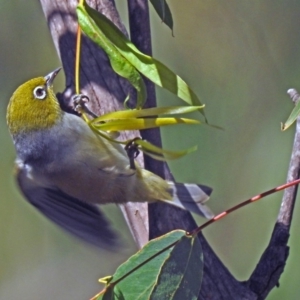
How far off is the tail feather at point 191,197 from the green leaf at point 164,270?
0.38m

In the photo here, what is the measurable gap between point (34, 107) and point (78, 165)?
0.14 metres

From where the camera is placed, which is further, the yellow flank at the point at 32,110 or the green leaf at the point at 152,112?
the yellow flank at the point at 32,110

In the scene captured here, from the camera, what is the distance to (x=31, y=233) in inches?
110

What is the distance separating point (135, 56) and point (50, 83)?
505mm

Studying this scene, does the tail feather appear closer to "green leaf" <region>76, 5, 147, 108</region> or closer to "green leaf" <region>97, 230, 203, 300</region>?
"green leaf" <region>97, 230, 203, 300</region>

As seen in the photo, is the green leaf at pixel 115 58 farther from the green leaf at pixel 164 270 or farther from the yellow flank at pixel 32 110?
the yellow flank at pixel 32 110

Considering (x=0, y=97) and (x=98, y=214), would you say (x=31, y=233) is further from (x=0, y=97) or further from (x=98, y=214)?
(x=98, y=214)

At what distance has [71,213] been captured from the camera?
1.45 meters

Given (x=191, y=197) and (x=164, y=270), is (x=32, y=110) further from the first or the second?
(x=164, y=270)

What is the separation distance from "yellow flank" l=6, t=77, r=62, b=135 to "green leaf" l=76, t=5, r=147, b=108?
47 cm

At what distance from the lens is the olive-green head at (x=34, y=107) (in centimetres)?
138

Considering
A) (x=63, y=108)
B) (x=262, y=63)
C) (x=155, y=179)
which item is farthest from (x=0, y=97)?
(x=155, y=179)

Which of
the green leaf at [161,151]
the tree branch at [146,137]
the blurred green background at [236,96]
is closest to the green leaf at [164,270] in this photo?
the green leaf at [161,151]

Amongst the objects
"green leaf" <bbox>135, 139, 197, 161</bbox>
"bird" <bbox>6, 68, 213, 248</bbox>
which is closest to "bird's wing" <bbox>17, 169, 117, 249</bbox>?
"bird" <bbox>6, 68, 213, 248</bbox>
